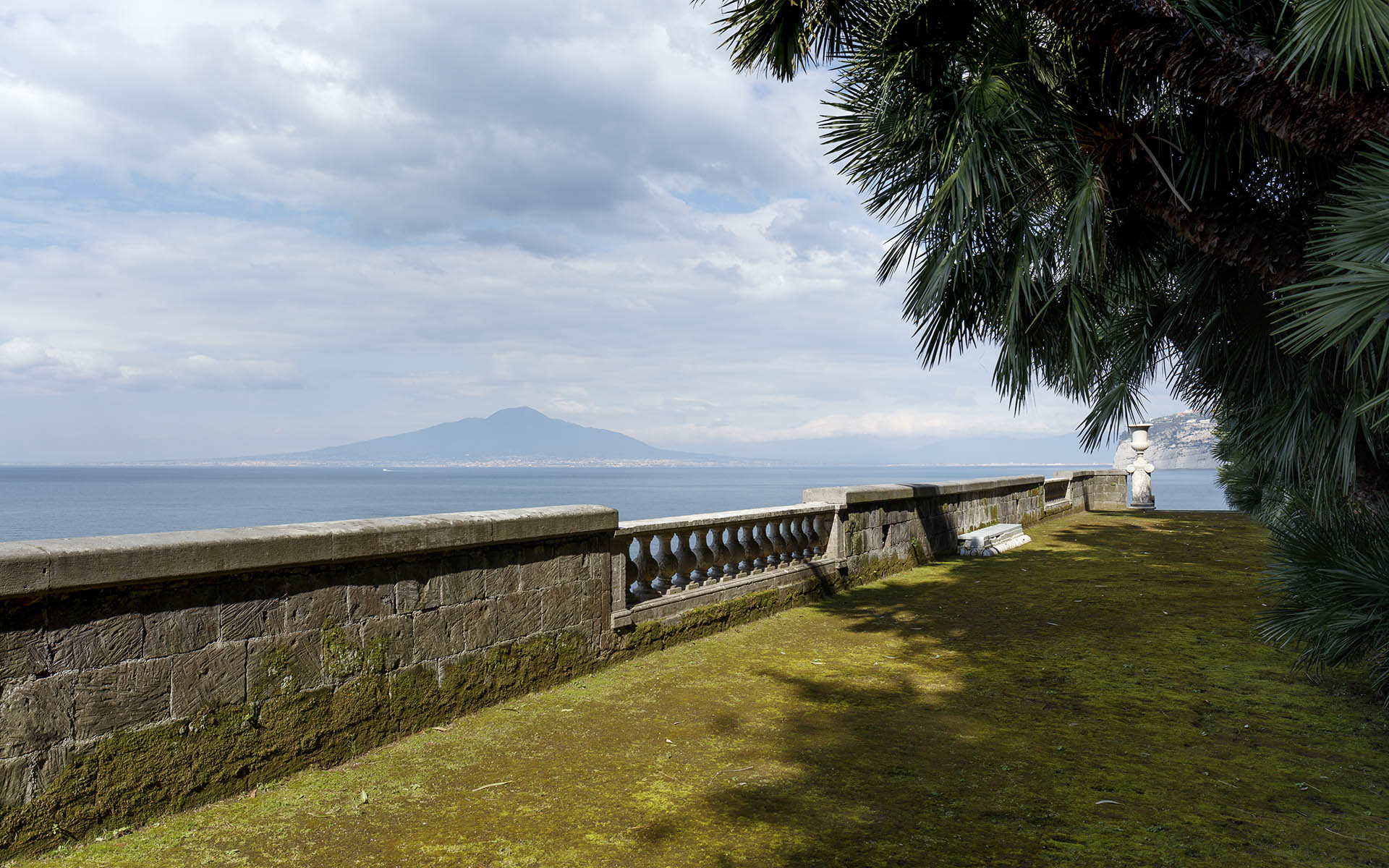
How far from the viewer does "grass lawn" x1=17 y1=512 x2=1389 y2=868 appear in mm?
3035

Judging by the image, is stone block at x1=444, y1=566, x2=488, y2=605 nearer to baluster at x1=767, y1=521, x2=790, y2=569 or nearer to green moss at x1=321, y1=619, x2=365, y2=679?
green moss at x1=321, y1=619, x2=365, y2=679

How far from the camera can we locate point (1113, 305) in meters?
8.11

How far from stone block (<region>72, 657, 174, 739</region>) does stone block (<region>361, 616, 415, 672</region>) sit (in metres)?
0.91

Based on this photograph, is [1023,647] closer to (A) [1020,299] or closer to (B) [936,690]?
(B) [936,690]

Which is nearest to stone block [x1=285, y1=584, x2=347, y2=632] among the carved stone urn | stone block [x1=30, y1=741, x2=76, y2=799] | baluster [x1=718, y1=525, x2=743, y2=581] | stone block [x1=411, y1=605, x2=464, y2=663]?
stone block [x1=411, y1=605, x2=464, y2=663]

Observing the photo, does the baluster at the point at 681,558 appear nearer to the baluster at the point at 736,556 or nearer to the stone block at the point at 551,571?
the baluster at the point at 736,556

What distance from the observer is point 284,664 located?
3.69 metres

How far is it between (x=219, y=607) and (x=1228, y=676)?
603 cm

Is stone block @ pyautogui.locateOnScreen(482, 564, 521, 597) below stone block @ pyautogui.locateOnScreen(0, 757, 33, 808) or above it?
above

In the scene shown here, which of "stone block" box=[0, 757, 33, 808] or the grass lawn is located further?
the grass lawn

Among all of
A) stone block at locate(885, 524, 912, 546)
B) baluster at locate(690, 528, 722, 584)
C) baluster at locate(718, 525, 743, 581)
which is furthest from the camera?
stone block at locate(885, 524, 912, 546)

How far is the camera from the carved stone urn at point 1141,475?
66.8 feet

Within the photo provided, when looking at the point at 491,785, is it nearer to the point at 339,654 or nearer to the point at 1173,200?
the point at 339,654

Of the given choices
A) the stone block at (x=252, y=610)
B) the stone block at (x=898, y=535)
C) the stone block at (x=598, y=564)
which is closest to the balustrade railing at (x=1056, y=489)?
the stone block at (x=898, y=535)
